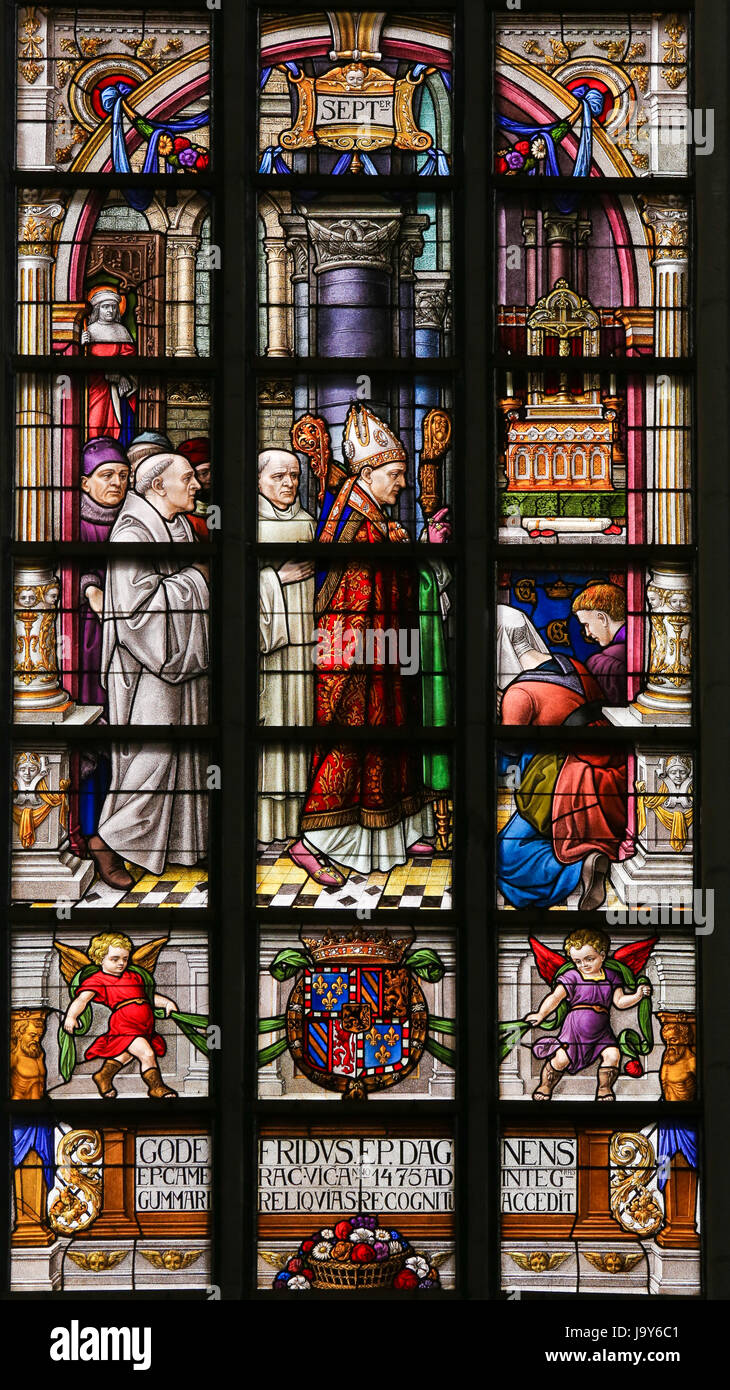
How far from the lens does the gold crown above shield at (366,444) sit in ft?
21.7

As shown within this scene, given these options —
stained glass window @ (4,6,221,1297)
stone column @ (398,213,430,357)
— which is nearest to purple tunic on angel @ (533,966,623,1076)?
stained glass window @ (4,6,221,1297)

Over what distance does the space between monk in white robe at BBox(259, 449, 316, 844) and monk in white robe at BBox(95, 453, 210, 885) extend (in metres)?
0.29

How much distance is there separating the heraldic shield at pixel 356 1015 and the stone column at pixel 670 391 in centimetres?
246

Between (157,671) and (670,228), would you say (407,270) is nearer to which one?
(670,228)

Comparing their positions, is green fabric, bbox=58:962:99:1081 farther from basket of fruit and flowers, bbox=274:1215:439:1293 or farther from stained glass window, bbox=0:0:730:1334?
basket of fruit and flowers, bbox=274:1215:439:1293

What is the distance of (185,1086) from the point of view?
254 inches

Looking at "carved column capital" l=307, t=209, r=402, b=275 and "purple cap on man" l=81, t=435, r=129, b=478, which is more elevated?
"carved column capital" l=307, t=209, r=402, b=275

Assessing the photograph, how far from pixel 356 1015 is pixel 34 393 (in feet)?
11.2

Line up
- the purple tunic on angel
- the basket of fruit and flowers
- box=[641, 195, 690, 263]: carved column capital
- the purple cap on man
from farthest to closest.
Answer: box=[641, 195, 690, 263]: carved column capital → the purple cap on man → the purple tunic on angel → the basket of fruit and flowers

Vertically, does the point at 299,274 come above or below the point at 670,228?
below

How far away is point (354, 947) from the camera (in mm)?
6488

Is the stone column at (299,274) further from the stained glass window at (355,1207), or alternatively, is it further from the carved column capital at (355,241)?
the stained glass window at (355,1207)

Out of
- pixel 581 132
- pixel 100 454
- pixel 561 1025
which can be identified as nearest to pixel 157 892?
A: pixel 561 1025

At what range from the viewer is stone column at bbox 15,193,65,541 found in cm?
660
